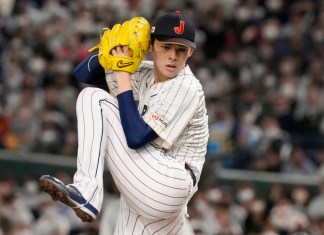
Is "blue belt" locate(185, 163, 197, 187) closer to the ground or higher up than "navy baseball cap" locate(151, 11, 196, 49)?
closer to the ground

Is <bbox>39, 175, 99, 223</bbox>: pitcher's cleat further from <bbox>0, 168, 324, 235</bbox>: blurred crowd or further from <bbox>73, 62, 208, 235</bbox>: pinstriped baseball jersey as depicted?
<bbox>0, 168, 324, 235</bbox>: blurred crowd

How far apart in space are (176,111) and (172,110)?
0.03 meters

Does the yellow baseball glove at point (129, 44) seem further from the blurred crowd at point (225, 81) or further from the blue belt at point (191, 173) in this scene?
the blurred crowd at point (225, 81)

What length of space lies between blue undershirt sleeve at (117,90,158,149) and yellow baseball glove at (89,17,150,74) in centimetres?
19

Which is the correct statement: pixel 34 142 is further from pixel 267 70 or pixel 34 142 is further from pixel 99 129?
pixel 99 129

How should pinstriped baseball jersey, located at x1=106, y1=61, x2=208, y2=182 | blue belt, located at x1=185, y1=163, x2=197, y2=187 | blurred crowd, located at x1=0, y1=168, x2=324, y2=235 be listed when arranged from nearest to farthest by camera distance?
pinstriped baseball jersey, located at x1=106, y1=61, x2=208, y2=182
blue belt, located at x1=185, y1=163, x2=197, y2=187
blurred crowd, located at x1=0, y1=168, x2=324, y2=235

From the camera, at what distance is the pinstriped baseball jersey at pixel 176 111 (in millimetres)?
6039

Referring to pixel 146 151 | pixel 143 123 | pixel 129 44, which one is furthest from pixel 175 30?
pixel 146 151

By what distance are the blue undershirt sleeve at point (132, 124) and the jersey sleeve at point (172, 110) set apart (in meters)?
0.05

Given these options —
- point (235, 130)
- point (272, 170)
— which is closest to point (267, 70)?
point (235, 130)

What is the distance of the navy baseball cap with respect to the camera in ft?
19.9

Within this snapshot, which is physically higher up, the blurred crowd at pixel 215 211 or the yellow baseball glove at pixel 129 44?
the yellow baseball glove at pixel 129 44

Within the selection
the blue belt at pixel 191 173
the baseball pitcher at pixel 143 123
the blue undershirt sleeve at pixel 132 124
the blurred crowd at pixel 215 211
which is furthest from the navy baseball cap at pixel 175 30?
the blurred crowd at pixel 215 211

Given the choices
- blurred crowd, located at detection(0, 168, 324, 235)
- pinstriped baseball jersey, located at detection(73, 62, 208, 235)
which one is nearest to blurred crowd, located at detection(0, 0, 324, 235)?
blurred crowd, located at detection(0, 168, 324, 235)
